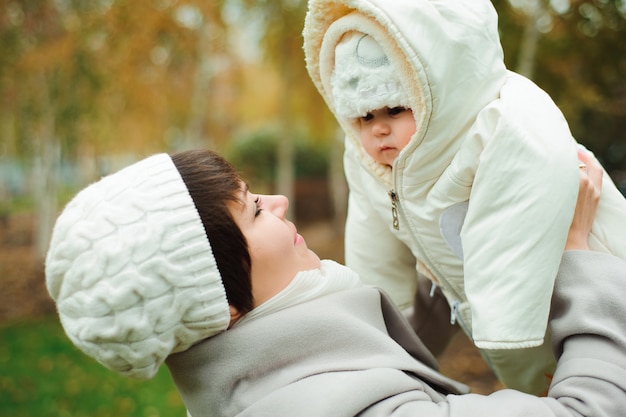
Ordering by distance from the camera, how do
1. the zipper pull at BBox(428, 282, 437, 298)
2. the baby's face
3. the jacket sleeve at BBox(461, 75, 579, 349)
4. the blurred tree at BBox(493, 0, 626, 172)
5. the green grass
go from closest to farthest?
1. the jacket sleeve at BBox(461, 75, 579, 349)
2. the baby's face
3. the zipper pull at BBox(428, 282, 437, 298)
4. the blurred tree at BBox(493, 0, 626, 172)
5. the green grass

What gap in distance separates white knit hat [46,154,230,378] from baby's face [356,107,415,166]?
22.4 inches

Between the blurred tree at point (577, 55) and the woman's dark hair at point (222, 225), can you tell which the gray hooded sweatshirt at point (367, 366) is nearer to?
the woman's dark hair at point (222, 225)

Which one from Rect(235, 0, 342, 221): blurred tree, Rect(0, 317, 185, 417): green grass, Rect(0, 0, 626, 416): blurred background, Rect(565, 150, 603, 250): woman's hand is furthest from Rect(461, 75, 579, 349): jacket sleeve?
Rect(235, 0, 342, 221): blurred tree

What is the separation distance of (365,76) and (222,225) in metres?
0.55

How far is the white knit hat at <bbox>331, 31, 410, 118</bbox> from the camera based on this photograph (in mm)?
1625

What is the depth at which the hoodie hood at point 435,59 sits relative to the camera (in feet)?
4.93

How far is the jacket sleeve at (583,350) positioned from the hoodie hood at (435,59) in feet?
1.43

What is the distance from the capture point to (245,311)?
5.34 ft

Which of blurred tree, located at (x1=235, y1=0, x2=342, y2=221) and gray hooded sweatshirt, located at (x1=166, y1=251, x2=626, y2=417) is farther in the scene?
blurred tree, located at (x1=235, y1=0, x2=342, y2=221)

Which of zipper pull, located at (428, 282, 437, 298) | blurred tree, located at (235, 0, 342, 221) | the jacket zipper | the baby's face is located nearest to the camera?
the baby's face

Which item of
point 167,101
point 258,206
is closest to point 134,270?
point 258,206

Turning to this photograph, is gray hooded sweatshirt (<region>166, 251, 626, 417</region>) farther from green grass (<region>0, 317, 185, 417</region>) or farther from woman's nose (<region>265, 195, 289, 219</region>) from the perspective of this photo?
green grass (<region>0, 317, 185, 417</region>)

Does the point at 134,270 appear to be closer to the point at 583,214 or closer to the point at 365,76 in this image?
the point at 365,76

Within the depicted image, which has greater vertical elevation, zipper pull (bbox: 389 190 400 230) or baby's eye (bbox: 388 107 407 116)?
baby's eye (bbox: 388 107 407 116)
